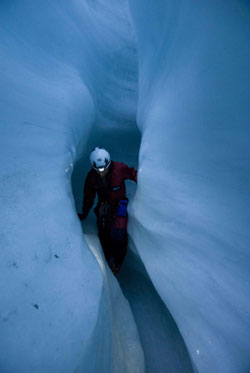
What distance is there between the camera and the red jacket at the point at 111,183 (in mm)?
1988

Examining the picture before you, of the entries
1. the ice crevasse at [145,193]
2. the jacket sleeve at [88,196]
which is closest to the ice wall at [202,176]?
the ice crevasse at [145,193]

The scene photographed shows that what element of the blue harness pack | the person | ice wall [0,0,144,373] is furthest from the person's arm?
ice wall [0,0,144,373]

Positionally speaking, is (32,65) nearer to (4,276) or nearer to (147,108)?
(147,108)

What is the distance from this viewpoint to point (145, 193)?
153cm

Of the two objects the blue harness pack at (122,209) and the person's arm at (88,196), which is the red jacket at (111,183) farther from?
the blue harness pack at (122,209)

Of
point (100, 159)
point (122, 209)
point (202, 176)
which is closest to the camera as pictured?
point (202, 176)

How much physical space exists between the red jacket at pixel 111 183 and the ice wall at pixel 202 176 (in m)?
0.50

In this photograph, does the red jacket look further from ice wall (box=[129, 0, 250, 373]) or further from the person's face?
ice wall (box=[129, 0, 250, 373])

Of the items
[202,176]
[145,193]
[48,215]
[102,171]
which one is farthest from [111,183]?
[202,176]

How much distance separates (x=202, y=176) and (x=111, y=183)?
3.31ft

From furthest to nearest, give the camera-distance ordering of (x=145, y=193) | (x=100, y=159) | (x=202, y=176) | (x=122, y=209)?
(x=122, y=209) < (x=100, y=159) < (x=145, y=193) < (x=202, y=176)

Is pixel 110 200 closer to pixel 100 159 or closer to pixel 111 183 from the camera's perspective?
pixel 111 183

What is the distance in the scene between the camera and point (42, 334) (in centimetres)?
90

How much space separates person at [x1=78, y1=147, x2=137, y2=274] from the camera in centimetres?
191
